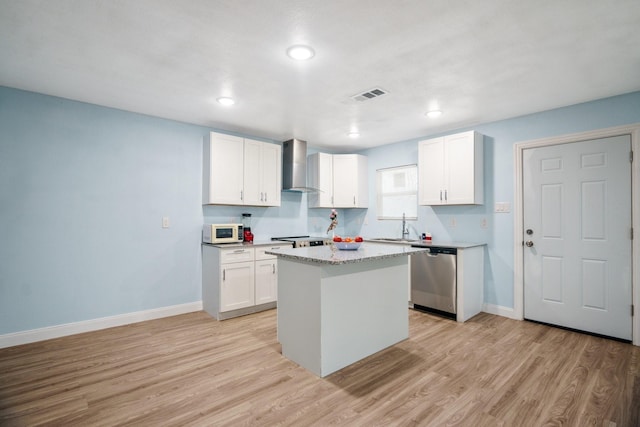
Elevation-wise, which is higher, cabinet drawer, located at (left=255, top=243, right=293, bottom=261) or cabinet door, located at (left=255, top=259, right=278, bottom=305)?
cabinet drawer, located at (left=255, top=243, right=293, bottom=261)

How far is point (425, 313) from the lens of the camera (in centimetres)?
407

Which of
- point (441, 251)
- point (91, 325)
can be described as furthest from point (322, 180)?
point (91, 325)

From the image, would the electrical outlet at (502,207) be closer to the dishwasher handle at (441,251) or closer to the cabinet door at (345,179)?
the dishwasher handle at (441,251)

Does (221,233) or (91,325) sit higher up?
(221,233)

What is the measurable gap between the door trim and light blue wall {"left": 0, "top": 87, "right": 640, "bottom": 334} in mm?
81

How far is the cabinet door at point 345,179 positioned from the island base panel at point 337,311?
2.49 metres

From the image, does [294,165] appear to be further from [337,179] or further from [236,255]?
[236,255]

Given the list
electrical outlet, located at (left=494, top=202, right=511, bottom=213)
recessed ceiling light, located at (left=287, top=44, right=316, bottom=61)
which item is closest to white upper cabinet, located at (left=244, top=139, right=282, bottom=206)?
recessed ceiling light, located at (left=287, top=44, right=316, bottom=61)

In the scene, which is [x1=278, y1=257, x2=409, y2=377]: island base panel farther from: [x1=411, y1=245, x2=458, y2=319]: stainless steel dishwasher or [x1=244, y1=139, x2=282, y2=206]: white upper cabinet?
[x1=244, y1=139, x2=282, y2=206]: white upper cabinet

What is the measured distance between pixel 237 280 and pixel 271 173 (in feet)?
5.35

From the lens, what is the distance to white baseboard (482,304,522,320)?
12.5ft

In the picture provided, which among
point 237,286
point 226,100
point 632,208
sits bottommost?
point 237,286

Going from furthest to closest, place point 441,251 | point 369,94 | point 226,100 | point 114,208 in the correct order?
point 441,251 < point 114,208 < point 226,100 < point 369,94

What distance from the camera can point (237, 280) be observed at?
3.91m
